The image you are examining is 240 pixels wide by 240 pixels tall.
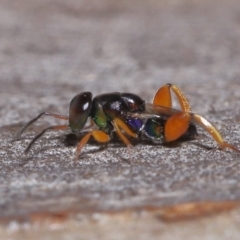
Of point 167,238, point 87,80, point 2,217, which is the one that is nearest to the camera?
point 167,238

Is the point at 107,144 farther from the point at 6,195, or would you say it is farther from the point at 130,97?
the point at 6,195

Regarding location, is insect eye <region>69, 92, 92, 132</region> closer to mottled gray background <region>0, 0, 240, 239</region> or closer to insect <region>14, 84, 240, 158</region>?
insect <region>14, 84, 240, 158</region>

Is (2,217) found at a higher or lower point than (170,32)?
lower

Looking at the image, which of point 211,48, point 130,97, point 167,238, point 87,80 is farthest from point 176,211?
point 211,48

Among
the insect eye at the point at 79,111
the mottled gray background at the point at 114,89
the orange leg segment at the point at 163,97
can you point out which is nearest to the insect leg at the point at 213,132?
the mottled gray background at the point at 114,89

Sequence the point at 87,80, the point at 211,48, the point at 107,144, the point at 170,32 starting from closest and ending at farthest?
the point at 107,144, the point at 87,80, the point at 211,48, the point at 170,32

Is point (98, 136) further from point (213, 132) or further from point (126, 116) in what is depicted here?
point (213, 132)

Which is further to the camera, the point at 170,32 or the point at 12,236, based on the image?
the point at 170,32
